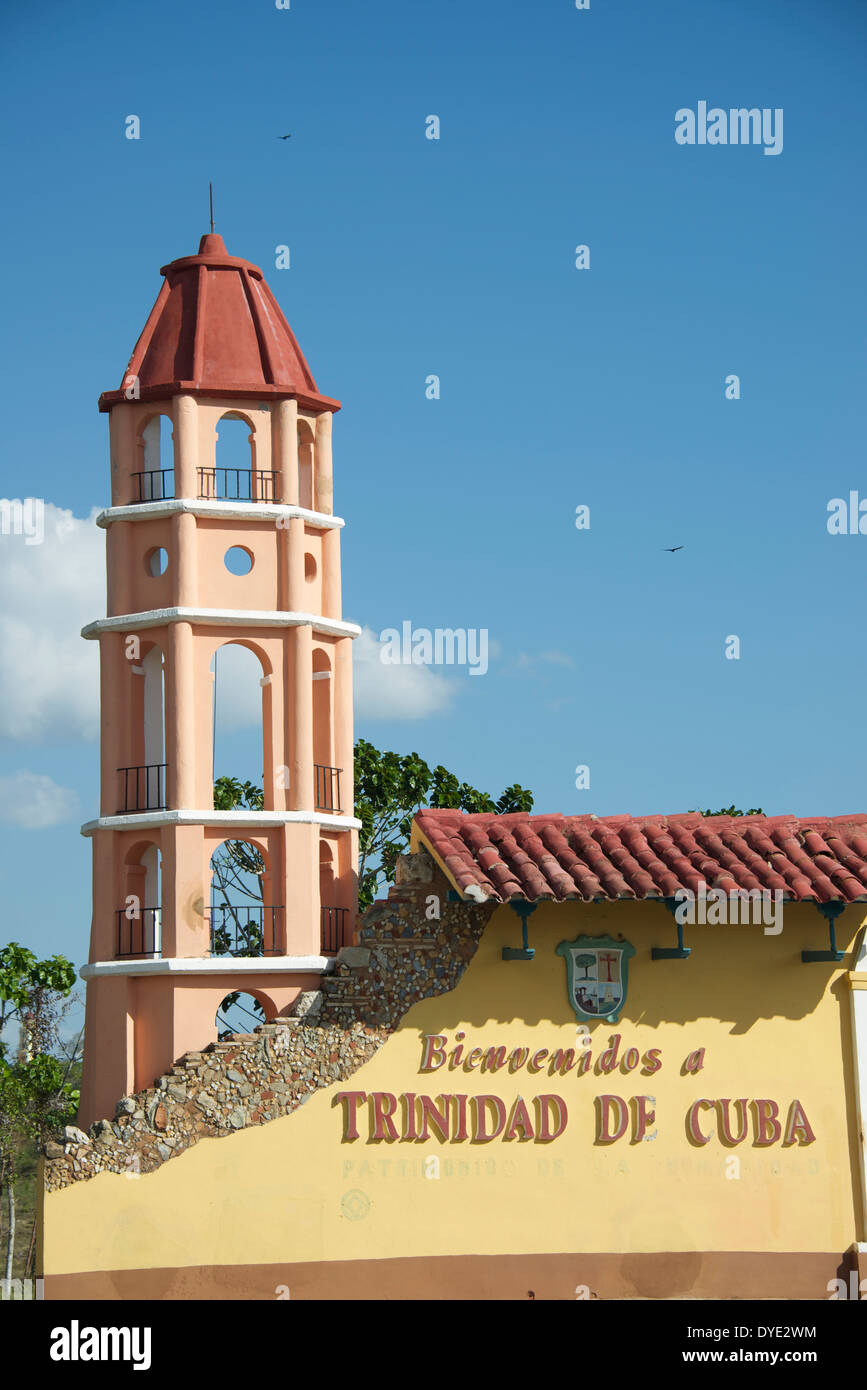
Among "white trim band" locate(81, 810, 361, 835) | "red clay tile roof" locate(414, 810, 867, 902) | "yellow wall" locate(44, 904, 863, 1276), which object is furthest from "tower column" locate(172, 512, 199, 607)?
"yellow wall" locate(44, 904, 863, 1276)

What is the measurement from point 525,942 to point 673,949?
6.92 feet

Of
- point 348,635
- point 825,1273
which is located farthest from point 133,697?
point 825,1273

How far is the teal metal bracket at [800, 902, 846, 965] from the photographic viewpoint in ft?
77.8

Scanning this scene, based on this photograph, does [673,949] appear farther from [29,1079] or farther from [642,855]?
[29,1079]

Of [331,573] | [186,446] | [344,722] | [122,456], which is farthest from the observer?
[331,573]

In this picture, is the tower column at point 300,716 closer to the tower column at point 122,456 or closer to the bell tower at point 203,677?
the bell tower at point 203,677

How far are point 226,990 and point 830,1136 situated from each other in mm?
8640

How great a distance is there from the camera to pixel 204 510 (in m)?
25.1

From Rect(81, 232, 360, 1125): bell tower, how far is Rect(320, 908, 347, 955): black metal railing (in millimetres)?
21

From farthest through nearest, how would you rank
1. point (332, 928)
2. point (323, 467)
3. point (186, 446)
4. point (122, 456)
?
1. point (323, 467)
2. point (122, 456)
3. point (332, 928)
4. point (186, 446)

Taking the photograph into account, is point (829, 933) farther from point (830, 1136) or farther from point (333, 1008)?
point (333, 1008)

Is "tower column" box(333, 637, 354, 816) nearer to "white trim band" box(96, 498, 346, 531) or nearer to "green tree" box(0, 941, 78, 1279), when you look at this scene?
"white trim band" box(96, 498, 346, 531)

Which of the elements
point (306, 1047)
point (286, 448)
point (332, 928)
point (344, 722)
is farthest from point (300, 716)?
point (306, 1047)

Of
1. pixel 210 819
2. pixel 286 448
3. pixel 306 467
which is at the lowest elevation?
pixel 210 819
